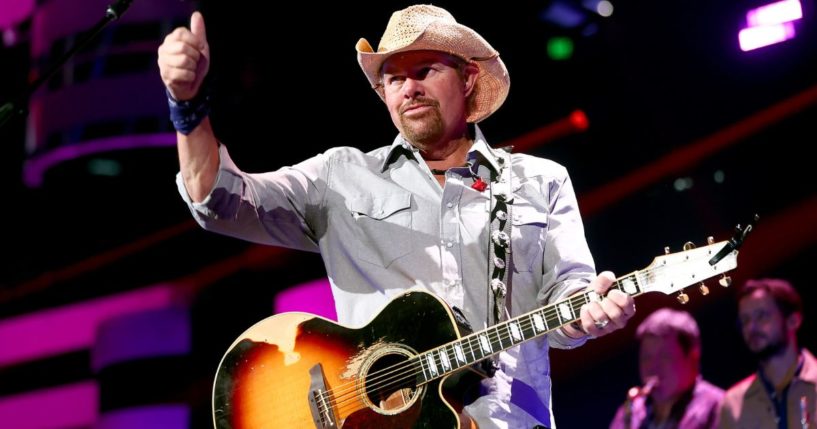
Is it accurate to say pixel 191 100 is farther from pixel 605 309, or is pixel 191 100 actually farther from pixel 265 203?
pixel 605 309

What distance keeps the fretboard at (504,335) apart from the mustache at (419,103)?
Result: 1.07m

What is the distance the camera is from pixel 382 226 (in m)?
3.23

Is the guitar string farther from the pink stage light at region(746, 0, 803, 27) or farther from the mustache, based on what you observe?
the pink stage light at region(746, 0, 803, 27)

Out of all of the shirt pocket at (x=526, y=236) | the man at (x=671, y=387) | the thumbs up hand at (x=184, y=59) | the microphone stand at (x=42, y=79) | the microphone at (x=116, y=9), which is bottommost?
the man at (x=671, y=387)

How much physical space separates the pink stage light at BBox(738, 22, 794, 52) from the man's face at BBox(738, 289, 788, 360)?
224 centimetres

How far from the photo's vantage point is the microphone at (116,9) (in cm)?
293

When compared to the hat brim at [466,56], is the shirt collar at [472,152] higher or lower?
lower

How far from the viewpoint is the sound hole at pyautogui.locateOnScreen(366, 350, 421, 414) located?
2854mm

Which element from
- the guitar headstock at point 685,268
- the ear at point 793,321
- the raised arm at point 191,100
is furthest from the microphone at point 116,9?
the ear at point 793,321

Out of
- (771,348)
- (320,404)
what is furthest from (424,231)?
(771,348)

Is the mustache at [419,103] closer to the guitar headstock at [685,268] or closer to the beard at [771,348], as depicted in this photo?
the guitar headstock at [685,268]

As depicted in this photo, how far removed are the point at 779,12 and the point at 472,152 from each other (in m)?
5.01

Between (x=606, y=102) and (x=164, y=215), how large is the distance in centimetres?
453

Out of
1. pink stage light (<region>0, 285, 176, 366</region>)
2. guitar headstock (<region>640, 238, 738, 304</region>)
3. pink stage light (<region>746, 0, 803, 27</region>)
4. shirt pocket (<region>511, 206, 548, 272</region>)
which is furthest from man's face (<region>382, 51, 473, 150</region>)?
pink stage light (<region>0, 285, 176, 366</region>)
